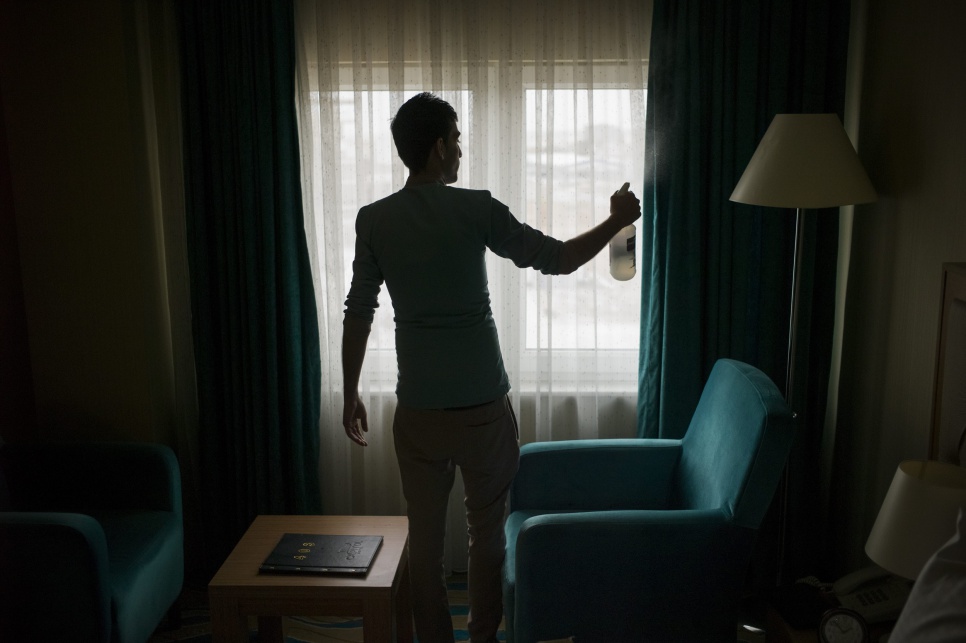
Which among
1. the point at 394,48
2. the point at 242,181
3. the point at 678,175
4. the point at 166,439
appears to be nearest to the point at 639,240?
the point at 678,175

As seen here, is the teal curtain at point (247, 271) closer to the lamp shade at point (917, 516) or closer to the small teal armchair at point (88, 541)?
the small teal armchair at point (88, 541)

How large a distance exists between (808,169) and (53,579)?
2.34 m

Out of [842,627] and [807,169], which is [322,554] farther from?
[807,169]

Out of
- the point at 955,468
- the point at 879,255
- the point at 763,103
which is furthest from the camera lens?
the point at 763,103

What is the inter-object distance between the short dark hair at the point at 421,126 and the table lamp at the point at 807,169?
0.99 metres

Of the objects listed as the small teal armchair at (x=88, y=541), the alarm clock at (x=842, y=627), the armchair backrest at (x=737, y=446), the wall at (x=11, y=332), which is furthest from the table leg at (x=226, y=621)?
the alarm clock at (x=842, y=627)

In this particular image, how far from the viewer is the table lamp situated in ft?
7.66

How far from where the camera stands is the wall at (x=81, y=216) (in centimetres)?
274

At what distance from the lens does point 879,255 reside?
2.58m

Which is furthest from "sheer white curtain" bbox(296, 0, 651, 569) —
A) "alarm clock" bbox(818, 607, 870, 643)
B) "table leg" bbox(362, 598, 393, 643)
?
"alarm clock" bbox(818, 607, 870, 643)

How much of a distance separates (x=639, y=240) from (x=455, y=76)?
884 millimetres

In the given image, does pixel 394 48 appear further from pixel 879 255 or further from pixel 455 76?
pixel 879 255

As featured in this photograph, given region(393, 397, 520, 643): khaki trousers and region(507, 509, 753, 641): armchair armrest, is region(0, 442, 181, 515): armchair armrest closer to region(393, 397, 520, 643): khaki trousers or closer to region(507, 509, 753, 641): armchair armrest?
region(393, 397, 520, 643): khaki trousers

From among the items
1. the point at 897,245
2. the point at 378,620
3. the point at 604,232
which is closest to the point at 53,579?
the point at 378,620
